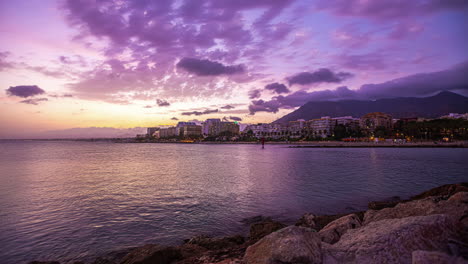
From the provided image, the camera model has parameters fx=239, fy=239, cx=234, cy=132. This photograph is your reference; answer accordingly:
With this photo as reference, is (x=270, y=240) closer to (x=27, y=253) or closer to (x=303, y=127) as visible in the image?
(x=27, y=253)

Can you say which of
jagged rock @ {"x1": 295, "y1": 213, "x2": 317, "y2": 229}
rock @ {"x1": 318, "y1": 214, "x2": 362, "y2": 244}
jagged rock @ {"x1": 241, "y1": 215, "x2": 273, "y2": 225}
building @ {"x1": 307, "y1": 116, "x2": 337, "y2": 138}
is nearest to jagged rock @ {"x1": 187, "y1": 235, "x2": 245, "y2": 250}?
jagged rock @ {"x1": 241, "y1": 215, "x2": 273, "y2": 225}

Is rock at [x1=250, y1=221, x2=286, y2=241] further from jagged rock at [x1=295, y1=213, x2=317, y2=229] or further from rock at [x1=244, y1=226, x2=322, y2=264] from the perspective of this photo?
rock at [x1=244, y1=226, x2=322, y2=264]

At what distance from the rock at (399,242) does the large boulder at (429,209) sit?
1.20 metres

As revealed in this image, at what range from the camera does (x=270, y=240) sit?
396cm

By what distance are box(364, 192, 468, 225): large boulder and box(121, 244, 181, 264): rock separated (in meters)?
4.74

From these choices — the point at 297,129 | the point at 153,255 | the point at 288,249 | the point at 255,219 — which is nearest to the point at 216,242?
the point at 153,255

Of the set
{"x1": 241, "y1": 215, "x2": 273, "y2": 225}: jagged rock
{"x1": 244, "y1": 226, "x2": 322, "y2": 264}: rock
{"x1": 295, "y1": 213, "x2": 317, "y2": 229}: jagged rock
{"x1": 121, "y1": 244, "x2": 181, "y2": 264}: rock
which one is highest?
{"x1": 244, "y1": 226, "x2": 322, "y2": 264}: rock

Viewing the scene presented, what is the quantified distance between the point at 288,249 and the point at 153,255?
9.67 ft

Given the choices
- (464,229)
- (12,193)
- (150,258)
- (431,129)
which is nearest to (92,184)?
(12,193)

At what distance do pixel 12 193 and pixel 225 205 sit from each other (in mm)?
11964

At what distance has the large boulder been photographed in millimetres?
4512

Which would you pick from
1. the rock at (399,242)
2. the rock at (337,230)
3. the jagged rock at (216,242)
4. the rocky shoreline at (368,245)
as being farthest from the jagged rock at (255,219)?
the rock at (399,242)

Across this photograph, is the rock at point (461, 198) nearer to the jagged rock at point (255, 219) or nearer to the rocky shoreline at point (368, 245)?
the rocky shoreline at point (368, 245)

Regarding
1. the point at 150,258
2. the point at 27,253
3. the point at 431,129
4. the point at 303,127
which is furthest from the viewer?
the point at 303,127
